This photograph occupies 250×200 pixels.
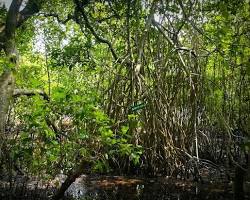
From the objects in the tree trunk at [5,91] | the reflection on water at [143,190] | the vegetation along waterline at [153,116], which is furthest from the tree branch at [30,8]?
the reflection on water at [143,190]

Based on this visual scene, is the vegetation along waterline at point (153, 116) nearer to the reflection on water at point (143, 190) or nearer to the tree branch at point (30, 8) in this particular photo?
the reflection on water at point (143, 190)

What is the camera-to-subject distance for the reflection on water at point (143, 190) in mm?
5465

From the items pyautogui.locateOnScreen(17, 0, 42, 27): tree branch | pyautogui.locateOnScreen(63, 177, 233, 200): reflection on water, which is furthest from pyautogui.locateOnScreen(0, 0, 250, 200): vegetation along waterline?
pyautogui.locateOnScreen(17, 0, 42, 27): tree branch

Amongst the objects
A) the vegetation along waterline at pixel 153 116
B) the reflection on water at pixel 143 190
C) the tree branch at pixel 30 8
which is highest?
the tree branch at pixel 30 8

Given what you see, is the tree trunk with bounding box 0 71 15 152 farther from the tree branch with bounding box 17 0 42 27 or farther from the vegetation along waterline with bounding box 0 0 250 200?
the tree branch with bounding box 17 0 42 27

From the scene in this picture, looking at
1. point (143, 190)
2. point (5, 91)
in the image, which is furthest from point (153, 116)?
point (5, 91)

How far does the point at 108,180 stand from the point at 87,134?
2164mm

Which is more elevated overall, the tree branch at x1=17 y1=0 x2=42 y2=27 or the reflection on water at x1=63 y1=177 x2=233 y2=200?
the tree branch at x1=17 y1=0 x2=42 y2=27

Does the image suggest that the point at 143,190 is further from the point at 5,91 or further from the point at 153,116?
the point at 5,91

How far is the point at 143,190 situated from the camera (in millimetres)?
5852

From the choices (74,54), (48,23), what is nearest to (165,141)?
(74,54)

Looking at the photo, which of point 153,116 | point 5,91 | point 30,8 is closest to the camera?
point 153,116

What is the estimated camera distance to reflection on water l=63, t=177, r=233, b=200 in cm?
546

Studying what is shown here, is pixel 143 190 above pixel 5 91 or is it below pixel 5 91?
below
